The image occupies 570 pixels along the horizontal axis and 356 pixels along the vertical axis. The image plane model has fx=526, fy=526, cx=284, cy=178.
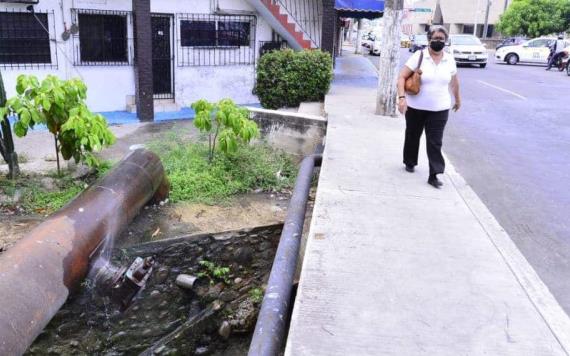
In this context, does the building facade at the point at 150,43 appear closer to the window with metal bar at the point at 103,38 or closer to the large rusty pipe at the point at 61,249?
the window with metal bar at the point at 103,38

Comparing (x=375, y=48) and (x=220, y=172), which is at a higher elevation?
(x=375, y=48)

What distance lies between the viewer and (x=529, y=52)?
2925 centimetres

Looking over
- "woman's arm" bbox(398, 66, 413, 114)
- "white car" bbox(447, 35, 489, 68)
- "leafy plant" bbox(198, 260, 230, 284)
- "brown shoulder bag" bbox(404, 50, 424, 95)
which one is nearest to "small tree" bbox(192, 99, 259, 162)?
"leafy plant" bbox(198, 260, 230, 284)

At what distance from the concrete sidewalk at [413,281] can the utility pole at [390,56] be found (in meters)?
3.83

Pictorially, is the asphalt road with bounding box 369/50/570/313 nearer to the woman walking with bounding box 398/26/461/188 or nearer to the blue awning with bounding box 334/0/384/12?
the woman walking with bounding box 398/26/461/188

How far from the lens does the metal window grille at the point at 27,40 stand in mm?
10656

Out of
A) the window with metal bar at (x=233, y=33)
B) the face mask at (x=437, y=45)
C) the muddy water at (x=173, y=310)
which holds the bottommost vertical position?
the muddy water at (x=173, y=310)

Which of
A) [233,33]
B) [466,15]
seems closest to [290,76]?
[233,33]

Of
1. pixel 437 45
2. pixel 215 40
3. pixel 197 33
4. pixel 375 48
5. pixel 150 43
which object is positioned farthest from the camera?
pixel 375 48

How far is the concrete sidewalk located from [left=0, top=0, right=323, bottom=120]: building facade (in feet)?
26.2

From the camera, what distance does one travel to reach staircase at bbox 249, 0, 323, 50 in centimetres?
1313

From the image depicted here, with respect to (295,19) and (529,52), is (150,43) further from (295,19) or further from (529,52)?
(529,52)

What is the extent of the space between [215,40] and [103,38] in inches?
109

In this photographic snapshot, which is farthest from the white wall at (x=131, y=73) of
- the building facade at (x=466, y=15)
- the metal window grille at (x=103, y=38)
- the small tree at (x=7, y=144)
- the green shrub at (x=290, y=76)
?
the building facade at (x=466, y=15)
